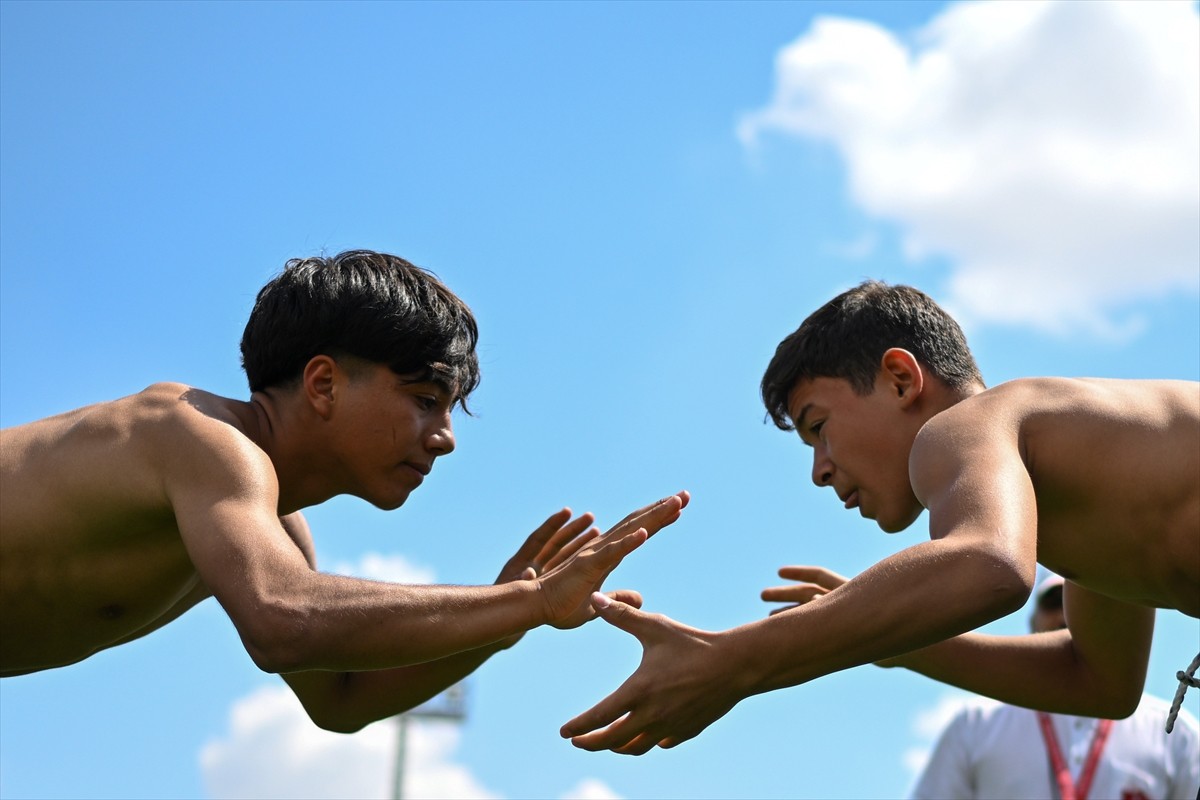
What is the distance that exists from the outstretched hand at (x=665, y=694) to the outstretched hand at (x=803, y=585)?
1490mm

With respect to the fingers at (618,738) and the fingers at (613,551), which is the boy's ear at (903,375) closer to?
the fingers at (613,551)

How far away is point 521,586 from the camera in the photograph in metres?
4.38

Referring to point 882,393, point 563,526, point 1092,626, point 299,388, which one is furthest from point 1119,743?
point 299,388

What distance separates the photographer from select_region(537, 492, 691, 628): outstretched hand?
14.5 ft

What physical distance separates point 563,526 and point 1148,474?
2.05 m

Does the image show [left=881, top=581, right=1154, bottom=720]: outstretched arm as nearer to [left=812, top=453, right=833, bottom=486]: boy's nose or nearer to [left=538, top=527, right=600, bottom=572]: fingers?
[left=812, top=453, right=833, bottom=486]: boy's nose

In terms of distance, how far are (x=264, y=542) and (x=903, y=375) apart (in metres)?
2.39

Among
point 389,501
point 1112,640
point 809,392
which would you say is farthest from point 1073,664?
point 389,501

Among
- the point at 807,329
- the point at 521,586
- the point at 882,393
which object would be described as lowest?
the point at 521,586

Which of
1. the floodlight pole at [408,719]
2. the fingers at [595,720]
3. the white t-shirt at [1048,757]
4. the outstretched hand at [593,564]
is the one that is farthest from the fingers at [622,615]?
the floodlight pole at [408,719]

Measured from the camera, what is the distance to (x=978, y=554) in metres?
3.55

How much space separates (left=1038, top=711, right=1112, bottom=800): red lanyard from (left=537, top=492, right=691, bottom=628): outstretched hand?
2.94 meters

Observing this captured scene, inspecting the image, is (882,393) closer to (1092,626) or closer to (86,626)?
(1092,626)

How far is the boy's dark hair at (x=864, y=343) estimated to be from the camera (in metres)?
5.36
